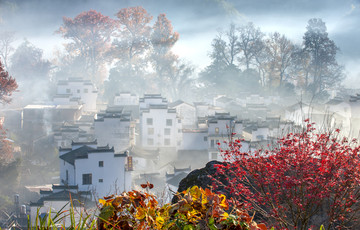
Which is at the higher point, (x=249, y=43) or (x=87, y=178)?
(x=249, y=43)

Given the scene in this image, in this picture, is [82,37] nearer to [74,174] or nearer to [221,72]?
[221,72]

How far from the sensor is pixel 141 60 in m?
41.9

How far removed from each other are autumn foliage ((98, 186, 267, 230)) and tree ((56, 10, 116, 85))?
39629 millimetres

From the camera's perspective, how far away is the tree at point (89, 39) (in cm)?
4109

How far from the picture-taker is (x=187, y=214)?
2326mm

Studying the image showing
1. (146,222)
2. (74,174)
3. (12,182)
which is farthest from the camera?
(12,182)

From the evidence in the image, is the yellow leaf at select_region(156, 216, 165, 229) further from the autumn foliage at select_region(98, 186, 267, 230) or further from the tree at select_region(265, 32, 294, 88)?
the tree at select_region(265, 32, 294, 88)

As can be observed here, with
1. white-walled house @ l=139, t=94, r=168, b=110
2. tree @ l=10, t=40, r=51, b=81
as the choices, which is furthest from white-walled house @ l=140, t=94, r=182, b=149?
tree @ l=10, t=40, r=51, b=81

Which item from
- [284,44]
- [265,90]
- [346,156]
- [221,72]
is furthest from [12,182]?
[284,44]

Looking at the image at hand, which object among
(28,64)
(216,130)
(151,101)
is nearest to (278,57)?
(151,101)

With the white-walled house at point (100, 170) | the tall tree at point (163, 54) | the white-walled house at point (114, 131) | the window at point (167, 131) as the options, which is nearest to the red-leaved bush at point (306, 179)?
the white-walled house at point (100, 170)

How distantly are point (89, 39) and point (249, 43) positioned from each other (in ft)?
61.8

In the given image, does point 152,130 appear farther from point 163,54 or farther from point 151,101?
point 163,54

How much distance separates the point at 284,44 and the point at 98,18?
2175 centimetres
